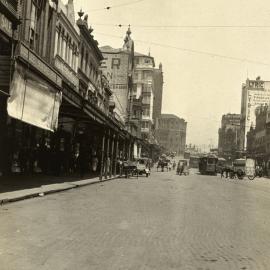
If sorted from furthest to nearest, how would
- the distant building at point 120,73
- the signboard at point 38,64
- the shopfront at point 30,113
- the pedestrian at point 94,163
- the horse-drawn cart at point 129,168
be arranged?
the distant building at point 120,73 → the pedestrian at point 94,163 → the horse-drawn cart at point 129,168 → the signboard at point 38,64 → the shopfront at point 30,113

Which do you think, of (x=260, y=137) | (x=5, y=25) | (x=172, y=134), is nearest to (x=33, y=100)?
(x=5, y=25)

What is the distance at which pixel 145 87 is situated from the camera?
118812 millimetres

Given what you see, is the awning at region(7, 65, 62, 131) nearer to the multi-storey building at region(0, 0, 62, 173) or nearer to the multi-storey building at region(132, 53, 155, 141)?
the multi-storey building at region(0, 0, 62, 173)

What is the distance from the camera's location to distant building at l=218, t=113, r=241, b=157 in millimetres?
151250

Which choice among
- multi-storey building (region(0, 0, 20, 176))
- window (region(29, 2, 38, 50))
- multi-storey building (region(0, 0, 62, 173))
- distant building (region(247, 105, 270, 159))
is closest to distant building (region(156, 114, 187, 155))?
distant building (region(247, 105, 270, 159))

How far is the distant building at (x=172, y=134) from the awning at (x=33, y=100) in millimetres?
168416

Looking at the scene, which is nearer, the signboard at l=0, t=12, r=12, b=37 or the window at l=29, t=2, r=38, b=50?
the signboard at l=0, t=12, r=12, b=37

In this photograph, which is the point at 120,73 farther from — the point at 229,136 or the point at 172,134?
the point at 172,134

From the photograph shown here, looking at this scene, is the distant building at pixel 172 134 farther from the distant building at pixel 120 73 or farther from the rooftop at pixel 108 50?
the distant building at pixel 120 73

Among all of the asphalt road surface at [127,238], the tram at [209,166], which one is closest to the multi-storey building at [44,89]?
the asphalt road surface at [127,238]

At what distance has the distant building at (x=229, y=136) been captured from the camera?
151250mm

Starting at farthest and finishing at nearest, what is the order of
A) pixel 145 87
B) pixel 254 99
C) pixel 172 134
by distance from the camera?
pixel 172 134
pixel 254 99
pixel 145 87

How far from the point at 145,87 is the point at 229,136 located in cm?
5840

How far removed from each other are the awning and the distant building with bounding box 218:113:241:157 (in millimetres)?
120679
